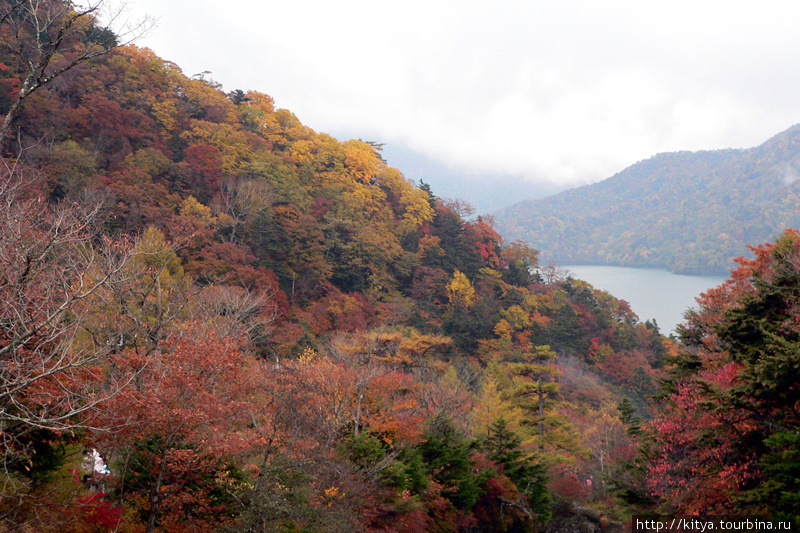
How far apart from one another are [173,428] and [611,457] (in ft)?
89.2

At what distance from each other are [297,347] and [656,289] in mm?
108233

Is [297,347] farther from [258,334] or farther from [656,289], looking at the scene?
[656,289]

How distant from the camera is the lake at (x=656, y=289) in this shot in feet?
274

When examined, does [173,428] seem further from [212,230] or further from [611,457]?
[611,457]

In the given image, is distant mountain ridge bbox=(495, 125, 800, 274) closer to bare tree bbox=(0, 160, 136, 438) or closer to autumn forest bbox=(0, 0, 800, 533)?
autumn forest bbox=(0, 0, 800, 533)

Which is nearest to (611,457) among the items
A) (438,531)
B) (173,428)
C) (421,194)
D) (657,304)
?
(438,531)

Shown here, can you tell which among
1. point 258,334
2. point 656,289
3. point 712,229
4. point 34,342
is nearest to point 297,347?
point 258,334

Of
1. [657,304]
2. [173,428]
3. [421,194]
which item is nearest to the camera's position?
[173,428]

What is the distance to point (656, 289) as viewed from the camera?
360 ft

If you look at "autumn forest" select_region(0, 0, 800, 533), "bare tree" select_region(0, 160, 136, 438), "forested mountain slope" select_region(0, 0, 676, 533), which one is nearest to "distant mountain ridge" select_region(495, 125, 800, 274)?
"forested mountain slope" select_region(0, 0, 676, 533)

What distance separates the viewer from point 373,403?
16.0 m

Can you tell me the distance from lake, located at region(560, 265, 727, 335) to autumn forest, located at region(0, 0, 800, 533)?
31284 mm

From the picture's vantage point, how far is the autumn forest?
8023 mm

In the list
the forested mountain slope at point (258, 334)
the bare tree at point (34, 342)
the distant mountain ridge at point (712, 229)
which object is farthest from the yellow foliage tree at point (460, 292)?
the distant mountain ridge at point (712, 229)
